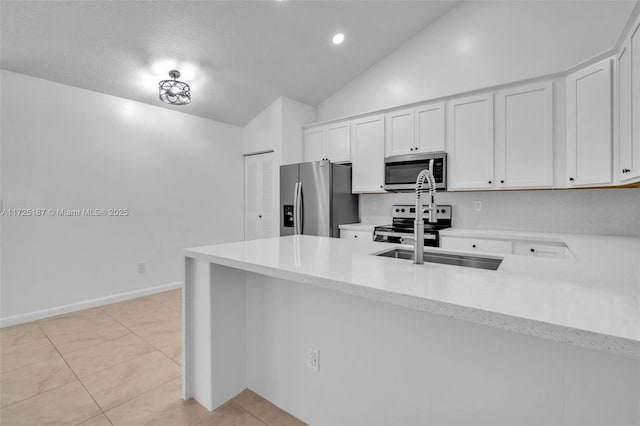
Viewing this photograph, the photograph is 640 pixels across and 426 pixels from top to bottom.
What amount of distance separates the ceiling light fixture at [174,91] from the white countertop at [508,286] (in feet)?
7.93

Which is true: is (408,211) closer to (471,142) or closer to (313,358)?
(471,142)

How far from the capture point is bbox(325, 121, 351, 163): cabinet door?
3.98 meters

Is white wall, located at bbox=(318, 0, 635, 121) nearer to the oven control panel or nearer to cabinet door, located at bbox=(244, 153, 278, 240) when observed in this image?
the oven control panel

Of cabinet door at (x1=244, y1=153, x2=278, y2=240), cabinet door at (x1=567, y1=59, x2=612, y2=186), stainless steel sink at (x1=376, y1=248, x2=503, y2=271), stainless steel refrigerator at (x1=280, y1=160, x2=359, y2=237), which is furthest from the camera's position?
cabinet door at (x1=244, y1=153, x2=278, y2=240)

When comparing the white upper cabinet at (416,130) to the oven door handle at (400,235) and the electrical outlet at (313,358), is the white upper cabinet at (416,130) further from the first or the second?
the electrical outlet at (313,358)

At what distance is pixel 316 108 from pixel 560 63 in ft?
9.79

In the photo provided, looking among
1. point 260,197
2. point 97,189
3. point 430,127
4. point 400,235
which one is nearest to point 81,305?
point 97,189

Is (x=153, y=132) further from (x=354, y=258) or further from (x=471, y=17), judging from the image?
(x=471, y=17)

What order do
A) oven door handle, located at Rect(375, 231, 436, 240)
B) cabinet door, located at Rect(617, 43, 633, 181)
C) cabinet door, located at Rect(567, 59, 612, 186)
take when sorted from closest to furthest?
1. cabinet door, located at Rect(617, 43, 633, 181)
2. cabinet door, located at Rect(567, 59, 612, 186)
3. oven door handle, located at Rect(375, 231, 436, 240)

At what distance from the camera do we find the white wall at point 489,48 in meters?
2.69

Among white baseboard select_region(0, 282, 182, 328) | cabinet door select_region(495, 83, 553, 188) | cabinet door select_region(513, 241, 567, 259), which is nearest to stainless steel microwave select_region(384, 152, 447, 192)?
cabinet door select_region(495, 83, 553, 188)

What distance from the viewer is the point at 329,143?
4152 millimetres

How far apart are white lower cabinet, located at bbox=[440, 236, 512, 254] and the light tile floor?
83.0 inches

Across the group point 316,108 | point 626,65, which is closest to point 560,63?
point 626,65
